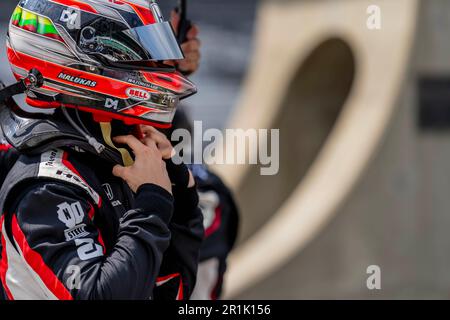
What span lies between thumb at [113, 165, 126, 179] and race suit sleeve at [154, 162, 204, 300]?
0.29 meters

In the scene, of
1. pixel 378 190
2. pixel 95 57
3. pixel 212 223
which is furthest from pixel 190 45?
pixel 378 190

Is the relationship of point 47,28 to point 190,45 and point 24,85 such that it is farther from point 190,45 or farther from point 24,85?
point 190,45

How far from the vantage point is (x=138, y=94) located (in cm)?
246

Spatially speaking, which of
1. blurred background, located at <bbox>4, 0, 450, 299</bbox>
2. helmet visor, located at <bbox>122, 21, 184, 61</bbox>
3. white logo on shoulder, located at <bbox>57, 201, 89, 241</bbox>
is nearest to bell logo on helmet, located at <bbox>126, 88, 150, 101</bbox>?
helmet visor, located at <bbox>122, 21, 184, 61</bbox>

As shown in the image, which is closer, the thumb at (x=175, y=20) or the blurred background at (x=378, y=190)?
the thumb at (x=175, y=20)

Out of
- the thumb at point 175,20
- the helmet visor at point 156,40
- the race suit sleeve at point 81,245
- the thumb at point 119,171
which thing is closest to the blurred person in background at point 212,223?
the thumb at point 175,20

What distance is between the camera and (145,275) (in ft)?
7.36

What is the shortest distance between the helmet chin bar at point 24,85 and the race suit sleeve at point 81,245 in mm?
319

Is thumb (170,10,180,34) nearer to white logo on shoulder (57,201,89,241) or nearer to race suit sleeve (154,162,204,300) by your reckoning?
race suit sleeve (154,162,204,300)

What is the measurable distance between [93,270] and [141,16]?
76 cm

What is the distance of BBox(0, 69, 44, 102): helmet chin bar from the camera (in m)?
→ 2.45

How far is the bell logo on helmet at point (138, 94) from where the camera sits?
246cm

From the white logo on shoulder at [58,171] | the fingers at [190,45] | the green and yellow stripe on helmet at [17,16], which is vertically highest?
the fingers at [190,45]

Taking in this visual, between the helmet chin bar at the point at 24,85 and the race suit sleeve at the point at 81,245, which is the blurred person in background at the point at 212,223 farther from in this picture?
the race suit sleeve at the point at 81,245
